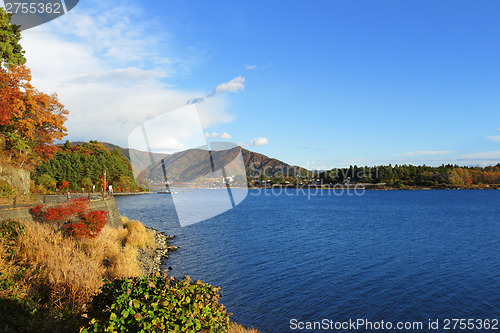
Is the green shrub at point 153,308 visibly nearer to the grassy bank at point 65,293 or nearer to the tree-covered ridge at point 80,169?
the grassy bank at point 65,293

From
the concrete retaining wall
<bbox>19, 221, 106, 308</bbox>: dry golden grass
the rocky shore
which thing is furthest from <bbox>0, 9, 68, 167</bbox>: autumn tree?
<bbox>19, 221, 106, 308</bbox>: dry golden grass

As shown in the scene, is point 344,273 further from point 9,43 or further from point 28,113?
point 9,43

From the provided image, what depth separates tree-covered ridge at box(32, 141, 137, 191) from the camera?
8839cm

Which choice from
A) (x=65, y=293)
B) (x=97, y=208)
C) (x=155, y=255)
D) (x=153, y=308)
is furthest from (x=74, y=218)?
(x=153, y=308)

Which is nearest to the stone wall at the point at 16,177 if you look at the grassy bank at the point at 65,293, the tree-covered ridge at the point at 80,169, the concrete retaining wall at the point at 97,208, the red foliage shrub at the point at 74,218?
the concrete retaining wall at the point at 97,208

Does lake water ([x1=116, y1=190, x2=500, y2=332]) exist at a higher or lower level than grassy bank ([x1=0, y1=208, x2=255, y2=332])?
lower

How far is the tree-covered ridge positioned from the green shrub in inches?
3053

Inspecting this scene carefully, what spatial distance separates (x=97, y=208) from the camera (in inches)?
1214

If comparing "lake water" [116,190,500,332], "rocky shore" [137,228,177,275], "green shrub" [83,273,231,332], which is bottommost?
"lake water" [116,190,500,332]

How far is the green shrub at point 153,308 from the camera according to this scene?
229 inches

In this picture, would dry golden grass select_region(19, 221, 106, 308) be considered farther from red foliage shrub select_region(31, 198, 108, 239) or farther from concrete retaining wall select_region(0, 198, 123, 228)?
concrete retaining wall select_region(0, 198, 123, 228)

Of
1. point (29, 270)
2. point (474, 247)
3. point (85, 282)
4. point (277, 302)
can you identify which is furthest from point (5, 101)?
point (474, 247)

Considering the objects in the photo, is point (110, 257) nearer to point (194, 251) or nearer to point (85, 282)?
point (85, 282)

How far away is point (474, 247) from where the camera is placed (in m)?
38.4
